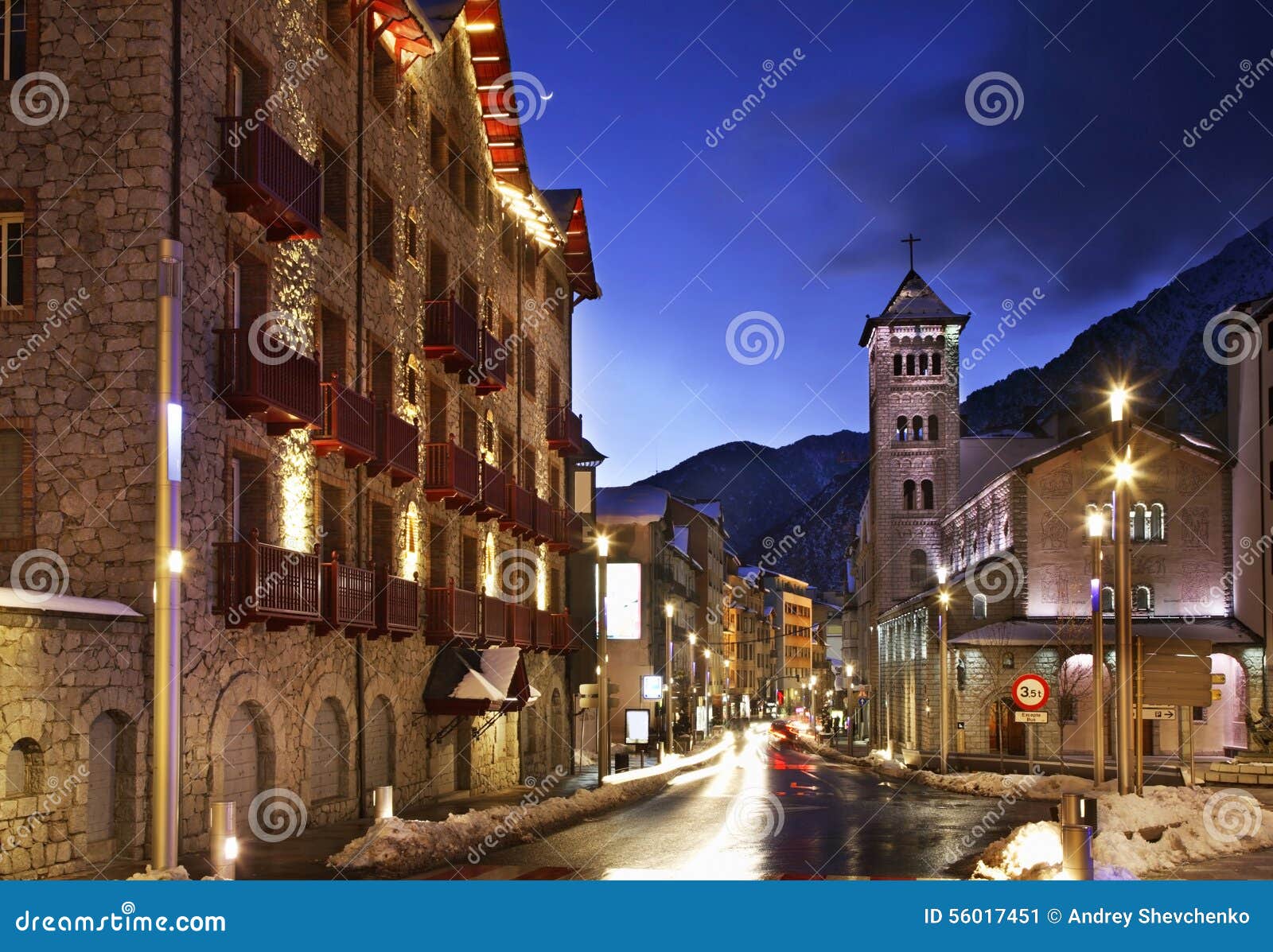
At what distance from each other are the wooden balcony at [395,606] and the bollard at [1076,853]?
1747 centimetres

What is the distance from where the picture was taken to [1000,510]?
237 feet

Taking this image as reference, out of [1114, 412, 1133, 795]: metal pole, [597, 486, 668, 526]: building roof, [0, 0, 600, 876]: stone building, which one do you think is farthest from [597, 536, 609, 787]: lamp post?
[597, 486, 668, 526]: building roof

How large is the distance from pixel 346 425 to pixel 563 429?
21062mm

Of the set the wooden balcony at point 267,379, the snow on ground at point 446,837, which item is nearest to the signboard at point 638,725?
the snow on ground at point 446,837

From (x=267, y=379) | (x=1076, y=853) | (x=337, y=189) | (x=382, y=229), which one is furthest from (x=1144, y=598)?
(x=1076, y=853)

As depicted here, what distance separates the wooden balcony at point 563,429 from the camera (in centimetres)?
4828

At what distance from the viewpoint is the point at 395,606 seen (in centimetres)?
3047

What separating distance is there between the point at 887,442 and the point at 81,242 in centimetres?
7769

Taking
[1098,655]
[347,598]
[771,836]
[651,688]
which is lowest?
[651,688]

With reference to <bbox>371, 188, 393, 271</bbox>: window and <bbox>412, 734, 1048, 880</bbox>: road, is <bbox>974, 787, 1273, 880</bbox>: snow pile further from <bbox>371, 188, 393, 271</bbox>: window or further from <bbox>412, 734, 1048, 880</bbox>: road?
<bbox>371, 188, 393, 271</bbox>: window

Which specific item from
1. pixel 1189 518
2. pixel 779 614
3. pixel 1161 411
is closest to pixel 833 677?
pixel 779 614

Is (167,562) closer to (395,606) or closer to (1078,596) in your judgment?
(395,606)

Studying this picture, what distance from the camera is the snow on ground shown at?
771 inches

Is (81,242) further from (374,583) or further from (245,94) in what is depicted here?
(374,583)
